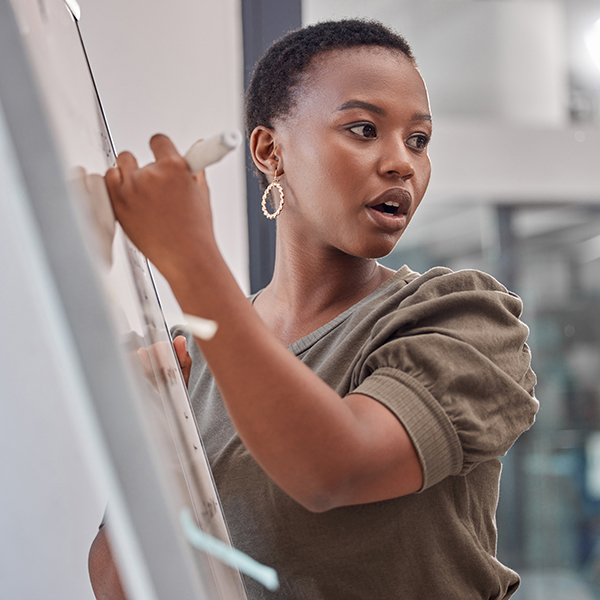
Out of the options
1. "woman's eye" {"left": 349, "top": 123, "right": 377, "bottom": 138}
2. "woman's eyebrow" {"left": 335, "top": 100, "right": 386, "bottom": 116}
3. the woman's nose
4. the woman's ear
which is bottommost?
the woman's ear

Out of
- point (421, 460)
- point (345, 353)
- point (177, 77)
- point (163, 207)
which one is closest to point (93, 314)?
point (163, 207)

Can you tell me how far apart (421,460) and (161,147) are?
31 cm

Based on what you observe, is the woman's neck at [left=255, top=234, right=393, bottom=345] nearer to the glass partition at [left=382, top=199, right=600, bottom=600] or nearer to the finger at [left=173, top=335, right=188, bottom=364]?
the finger at [left=173, top=335, right=188, bottom=364]

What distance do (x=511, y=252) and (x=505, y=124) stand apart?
1.36ft

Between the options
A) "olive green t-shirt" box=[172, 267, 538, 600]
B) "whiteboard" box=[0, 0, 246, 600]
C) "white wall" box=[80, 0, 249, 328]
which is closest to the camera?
"whiteboard" box=[0, 0, 246, 600]

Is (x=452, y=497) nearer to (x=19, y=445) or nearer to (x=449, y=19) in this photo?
A: (x=19, y=445)

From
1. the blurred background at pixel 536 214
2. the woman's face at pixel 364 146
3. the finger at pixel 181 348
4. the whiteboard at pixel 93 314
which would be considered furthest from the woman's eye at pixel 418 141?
the blurred background at pixel 536 214

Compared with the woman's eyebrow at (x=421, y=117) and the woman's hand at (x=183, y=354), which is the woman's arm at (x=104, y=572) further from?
the woman's eyebrow at (x=421, y=117)

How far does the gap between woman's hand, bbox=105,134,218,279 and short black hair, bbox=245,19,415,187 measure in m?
0.42

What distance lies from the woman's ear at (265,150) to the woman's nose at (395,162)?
170 millimetres

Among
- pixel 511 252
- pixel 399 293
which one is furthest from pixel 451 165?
pixel 399 293

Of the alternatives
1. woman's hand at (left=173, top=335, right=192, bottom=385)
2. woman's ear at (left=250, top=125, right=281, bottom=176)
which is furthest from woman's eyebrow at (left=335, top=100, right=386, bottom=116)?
woman's hand at (left=173, top=335, right=192, bottom=385)

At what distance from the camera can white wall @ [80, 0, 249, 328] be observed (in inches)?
43.8

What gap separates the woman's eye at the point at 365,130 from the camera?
2.24 ft
